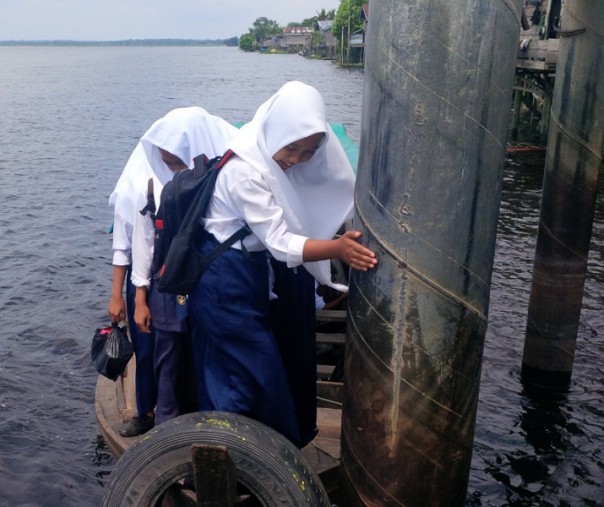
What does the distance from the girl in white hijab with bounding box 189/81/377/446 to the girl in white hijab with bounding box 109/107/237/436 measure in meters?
0.66

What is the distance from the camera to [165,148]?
3.69 m

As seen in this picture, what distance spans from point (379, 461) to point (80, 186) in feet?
51.1

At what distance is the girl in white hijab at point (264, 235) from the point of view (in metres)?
2.73

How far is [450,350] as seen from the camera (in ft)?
8.07

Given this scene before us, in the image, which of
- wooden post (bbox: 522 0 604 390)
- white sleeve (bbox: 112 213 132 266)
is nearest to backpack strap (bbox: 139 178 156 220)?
white sleeve (bbox: 112 213 132 266)

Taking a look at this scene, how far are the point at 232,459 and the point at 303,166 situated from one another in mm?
1167

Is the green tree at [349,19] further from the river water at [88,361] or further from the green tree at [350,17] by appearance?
the river water at [88,361]

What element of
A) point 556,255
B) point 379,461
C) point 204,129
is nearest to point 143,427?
point 204,129

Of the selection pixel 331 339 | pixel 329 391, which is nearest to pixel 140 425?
pixel 329 391

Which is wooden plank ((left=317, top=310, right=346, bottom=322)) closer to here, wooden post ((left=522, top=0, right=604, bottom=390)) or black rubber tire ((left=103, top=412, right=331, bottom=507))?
wooden post ((left=522, top=0, right=604, bottom=390))

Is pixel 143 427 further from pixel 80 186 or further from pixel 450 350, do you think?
pixel 80 186

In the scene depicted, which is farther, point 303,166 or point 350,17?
point 350,17

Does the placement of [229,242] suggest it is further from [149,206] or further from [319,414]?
[319,414]

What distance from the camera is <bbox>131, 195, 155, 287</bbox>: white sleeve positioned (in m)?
3.53
